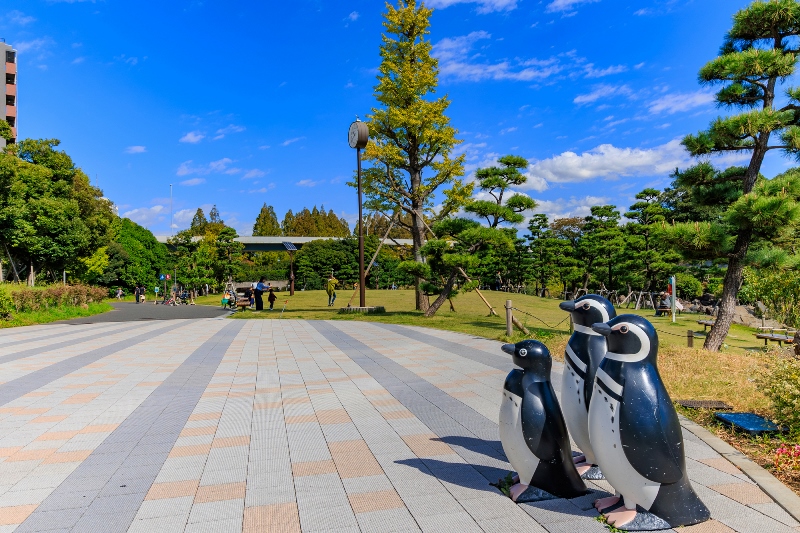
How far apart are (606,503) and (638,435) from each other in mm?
651

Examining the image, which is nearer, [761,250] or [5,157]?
[761,250]

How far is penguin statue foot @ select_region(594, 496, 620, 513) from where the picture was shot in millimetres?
2982

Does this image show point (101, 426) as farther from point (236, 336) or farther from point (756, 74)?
point (756, 74)

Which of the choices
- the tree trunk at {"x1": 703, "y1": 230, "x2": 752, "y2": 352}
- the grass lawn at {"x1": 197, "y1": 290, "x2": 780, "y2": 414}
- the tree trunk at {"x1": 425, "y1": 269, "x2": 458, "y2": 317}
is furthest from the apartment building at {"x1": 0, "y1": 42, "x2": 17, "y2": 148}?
the tree trunk at {"x1": 703, "y1": 230, "x2": 752, "y2": 352}

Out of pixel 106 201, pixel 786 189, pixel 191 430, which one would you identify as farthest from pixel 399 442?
pixel 106 201

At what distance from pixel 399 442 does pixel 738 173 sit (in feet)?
30.9

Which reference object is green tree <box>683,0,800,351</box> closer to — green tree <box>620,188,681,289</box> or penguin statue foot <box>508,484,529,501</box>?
penguin statue foot <box>508,484,529,501</box>

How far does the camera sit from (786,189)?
8.37 metres

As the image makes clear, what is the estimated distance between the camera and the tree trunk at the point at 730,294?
30.5 feet

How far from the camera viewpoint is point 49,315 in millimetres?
17281

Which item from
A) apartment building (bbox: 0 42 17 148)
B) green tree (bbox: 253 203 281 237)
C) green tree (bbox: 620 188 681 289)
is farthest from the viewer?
green tree (bbox: 253 203 281 237)

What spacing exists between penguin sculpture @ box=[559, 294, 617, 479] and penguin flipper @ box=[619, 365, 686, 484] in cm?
60

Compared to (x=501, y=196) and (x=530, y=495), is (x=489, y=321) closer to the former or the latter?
(x=501, y=196)

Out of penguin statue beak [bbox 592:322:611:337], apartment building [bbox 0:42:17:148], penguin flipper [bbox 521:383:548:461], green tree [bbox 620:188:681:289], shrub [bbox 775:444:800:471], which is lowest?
shrub [bbox 775:444:800:471]
